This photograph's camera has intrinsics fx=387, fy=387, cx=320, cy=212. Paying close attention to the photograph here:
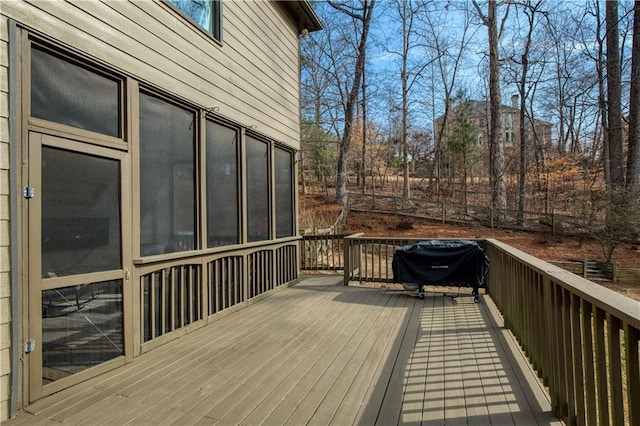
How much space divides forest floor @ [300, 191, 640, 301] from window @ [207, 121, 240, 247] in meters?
8.11

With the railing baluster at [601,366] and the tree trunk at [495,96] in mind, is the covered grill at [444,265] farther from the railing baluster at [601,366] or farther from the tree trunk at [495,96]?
the tree trunk at [495,96]

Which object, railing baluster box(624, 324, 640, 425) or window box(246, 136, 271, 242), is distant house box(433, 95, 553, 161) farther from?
railing baluster box(624, 324, 640, 425)

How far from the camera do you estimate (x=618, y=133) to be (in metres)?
12.0

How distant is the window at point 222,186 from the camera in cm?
430

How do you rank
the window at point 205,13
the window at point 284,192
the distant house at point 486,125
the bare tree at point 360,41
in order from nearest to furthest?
the window at point 205,13 < the window at point 284,192 < the bare tree at point 360,41 < the distant house at point 486,125

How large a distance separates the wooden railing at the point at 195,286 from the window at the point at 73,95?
3.84 ft

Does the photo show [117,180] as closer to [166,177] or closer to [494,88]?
[166,177]

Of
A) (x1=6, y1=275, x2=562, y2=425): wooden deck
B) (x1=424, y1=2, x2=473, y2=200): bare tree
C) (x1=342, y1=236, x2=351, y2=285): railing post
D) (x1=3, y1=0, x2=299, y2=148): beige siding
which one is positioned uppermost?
(x1=424, y1=2, x2=473, y2=200): bare tree

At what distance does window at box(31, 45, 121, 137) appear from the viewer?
2.50 meters

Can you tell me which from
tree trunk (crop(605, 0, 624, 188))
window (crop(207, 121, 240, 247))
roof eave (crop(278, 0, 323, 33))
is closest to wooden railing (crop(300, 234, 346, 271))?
window (crop(207, 121, 240, 247))

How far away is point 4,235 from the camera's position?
2.24 m

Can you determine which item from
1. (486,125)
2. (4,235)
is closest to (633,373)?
(4,235)

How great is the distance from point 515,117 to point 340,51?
19812mm

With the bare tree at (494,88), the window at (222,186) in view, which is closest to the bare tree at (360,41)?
the bare tree at (494,88)
